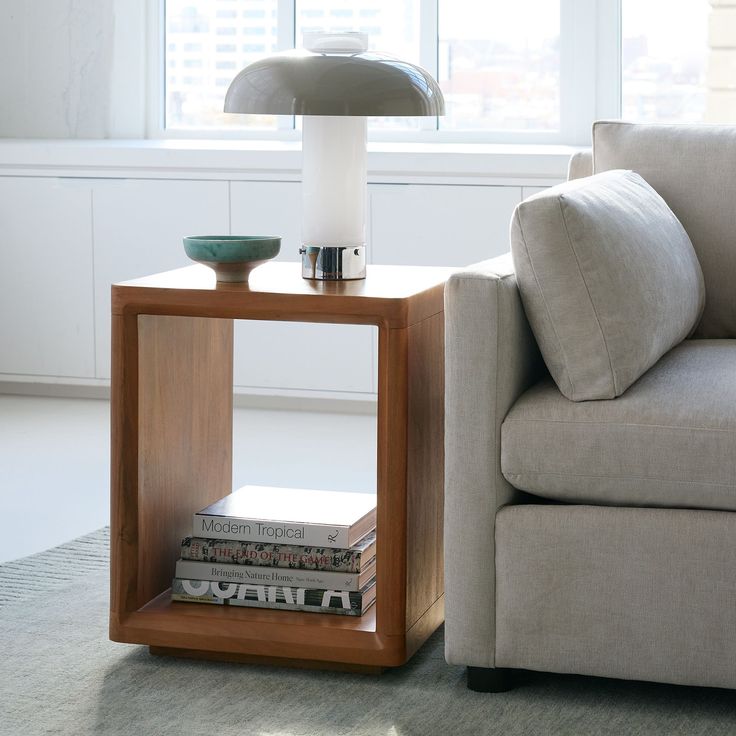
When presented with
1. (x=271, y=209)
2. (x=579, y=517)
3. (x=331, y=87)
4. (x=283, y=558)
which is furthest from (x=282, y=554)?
(x=271, y=209)

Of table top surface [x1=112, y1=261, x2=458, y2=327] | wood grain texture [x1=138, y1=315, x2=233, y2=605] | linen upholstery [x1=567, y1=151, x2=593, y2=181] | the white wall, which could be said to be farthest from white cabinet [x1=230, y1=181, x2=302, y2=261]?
table top surface [x1=112, y1=261, x2=458, y2=327]

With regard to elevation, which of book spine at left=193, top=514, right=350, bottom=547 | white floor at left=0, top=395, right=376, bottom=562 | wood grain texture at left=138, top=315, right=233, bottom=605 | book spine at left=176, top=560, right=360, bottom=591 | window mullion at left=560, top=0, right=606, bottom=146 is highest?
window mullion at left=560, top=0, right=606, bottom=146

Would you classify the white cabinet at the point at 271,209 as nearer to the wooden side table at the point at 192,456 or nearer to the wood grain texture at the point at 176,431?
the wood grain texture at the point at 176,431

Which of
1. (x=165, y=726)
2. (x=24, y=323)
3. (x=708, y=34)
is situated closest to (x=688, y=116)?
(x=708, y=34)

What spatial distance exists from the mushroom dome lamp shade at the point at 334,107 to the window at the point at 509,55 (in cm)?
220

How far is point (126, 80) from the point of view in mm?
4699

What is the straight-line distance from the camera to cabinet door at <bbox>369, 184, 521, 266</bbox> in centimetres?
396

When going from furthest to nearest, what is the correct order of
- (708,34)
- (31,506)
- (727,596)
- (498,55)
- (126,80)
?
(126,80) → (498,55) → (708,34) → (31,506) → (727,596)

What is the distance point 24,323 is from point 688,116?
2.30 metres

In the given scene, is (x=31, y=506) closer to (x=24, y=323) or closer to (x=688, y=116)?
(x=24, y=323)

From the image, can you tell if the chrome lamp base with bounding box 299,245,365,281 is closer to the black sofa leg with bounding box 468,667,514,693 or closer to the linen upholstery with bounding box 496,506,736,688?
the linen upholstery with bounding box 496,506,736,688

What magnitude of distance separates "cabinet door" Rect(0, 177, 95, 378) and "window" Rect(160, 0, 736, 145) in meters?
0.62

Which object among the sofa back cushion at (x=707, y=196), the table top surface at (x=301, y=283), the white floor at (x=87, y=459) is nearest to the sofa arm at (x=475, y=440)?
the table top surface at (x=301, y=283)

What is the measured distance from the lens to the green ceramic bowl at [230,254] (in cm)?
210
